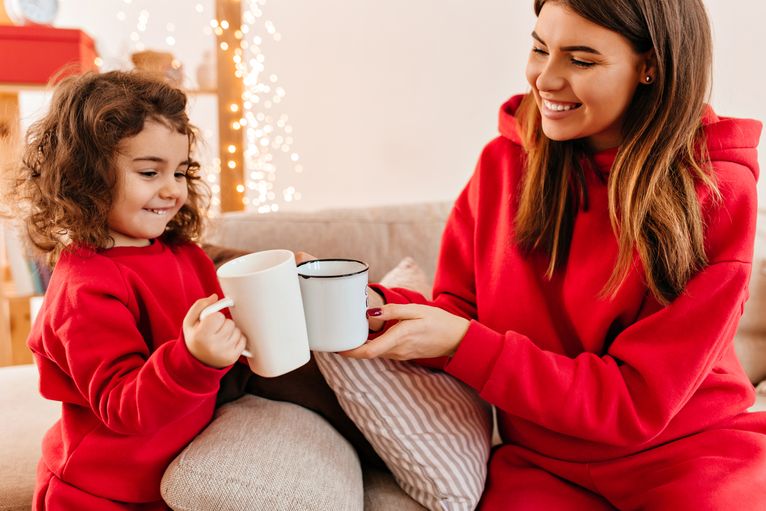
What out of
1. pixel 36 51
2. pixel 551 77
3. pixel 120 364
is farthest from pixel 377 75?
pixel 120 364

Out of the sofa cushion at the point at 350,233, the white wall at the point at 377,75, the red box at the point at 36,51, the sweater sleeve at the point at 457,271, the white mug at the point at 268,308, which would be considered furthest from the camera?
the white wall at the point at 377,75

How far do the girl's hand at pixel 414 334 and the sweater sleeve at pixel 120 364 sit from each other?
225 mm

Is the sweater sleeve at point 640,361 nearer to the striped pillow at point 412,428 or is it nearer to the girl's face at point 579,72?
the striped pillow at point 412,428

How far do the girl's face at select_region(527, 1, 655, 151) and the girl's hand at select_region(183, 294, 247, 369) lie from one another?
0.62m

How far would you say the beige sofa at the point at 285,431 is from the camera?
3.07 ft

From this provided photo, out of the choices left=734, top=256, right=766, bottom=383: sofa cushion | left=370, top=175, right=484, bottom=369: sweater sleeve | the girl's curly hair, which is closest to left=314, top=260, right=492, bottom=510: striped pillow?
left=370, top=175, right=484, bottom=369: sweater sleeve

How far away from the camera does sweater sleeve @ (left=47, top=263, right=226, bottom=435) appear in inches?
33.6

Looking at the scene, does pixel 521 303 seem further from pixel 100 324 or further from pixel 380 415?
pixel 100 324

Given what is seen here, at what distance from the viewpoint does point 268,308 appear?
76cm

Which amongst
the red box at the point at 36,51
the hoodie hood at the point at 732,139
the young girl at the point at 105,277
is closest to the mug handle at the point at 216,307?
the young girl at the point at 105,277

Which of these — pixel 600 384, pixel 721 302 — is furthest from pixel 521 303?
pixel 721 302

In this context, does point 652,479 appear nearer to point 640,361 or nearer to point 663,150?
point 640,361

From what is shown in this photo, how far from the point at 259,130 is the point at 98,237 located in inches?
74.2

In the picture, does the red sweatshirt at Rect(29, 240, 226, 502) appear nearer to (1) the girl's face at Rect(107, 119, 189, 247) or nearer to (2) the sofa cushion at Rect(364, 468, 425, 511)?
(1) the girl's face at Rect(107, 119, 189, 247)
